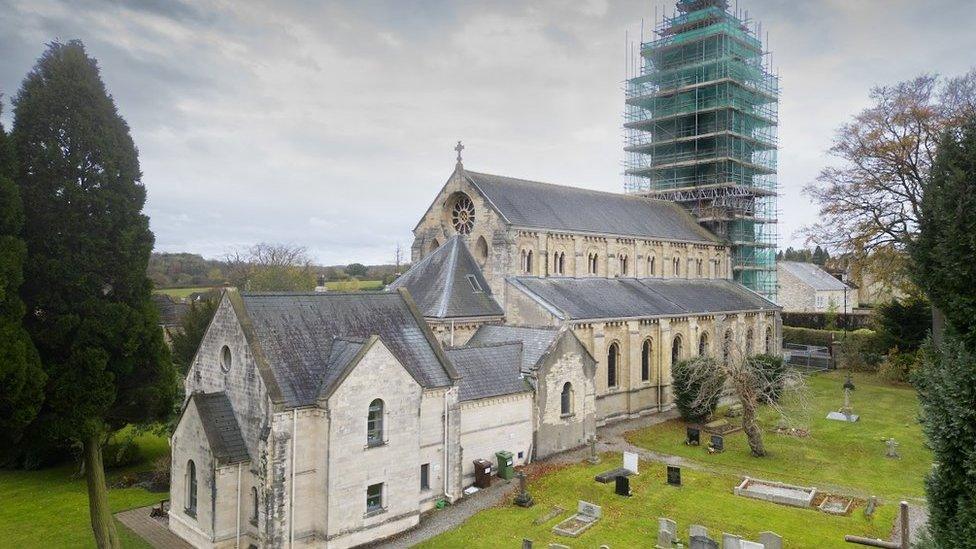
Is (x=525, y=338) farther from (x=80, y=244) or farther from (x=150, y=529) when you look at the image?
(x=80, y=244)

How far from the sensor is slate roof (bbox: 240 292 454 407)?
1894 cm

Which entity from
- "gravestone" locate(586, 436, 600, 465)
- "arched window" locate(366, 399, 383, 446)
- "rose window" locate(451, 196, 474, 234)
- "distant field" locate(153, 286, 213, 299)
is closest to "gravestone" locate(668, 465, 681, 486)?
"gravestone" locate(586, 436, 600, 465)

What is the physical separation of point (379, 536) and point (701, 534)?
33.0 feet

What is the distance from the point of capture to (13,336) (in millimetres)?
14336

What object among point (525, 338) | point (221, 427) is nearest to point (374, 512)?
point (221, 427)

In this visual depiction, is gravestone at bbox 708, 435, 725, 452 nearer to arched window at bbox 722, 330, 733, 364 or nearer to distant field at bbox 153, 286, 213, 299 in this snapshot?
arched window at bbox 722, 330, 733, 364

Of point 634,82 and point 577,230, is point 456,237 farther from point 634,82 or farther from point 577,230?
point 634,82

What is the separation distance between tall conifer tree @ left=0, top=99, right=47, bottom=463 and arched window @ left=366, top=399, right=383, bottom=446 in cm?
890

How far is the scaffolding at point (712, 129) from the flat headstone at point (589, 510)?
118 ft

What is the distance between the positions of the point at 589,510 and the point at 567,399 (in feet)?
26.1

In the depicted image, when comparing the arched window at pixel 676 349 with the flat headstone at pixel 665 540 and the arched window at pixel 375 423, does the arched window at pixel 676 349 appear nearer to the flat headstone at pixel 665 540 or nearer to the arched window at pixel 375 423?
the flat headstone at pixel 665 540

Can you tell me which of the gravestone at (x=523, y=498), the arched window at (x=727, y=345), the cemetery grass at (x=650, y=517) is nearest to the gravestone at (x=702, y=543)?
the cemetery grass at (x=650, y=517)

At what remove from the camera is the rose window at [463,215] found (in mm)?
34719

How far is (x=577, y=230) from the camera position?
3731 centimetres
